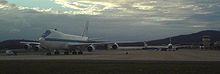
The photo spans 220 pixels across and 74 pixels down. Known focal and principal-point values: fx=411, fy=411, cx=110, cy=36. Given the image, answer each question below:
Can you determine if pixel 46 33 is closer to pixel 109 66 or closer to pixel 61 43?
pixel 61 43

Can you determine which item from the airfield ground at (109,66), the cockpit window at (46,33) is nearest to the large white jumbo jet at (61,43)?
the cockpit window at (46,33)

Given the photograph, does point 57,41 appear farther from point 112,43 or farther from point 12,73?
point 12,73

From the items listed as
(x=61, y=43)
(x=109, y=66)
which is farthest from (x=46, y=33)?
(x=109, y=66)

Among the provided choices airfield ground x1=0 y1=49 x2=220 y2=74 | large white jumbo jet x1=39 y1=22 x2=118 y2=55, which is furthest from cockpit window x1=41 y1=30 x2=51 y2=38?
airfield ground x1=0 y1=49 x2=220 y2=74

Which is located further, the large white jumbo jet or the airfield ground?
the large white jumbo jet

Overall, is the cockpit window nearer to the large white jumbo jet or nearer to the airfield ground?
the large white jumbo jet

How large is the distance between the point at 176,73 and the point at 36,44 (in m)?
64.3

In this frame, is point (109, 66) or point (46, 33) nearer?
point (109, 66)

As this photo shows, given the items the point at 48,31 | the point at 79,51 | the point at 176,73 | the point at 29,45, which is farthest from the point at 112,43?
the point at 176,73

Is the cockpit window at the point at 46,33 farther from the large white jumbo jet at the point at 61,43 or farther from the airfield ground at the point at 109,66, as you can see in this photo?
the airfield ground at the point at 109,66

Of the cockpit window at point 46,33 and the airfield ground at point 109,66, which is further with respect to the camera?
the cockpit window at point 46,33

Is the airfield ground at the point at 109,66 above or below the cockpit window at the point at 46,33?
above

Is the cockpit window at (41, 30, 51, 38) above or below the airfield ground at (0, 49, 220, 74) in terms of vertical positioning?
below

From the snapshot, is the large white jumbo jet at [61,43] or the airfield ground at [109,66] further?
the large white jumbo jet at [61,43]
